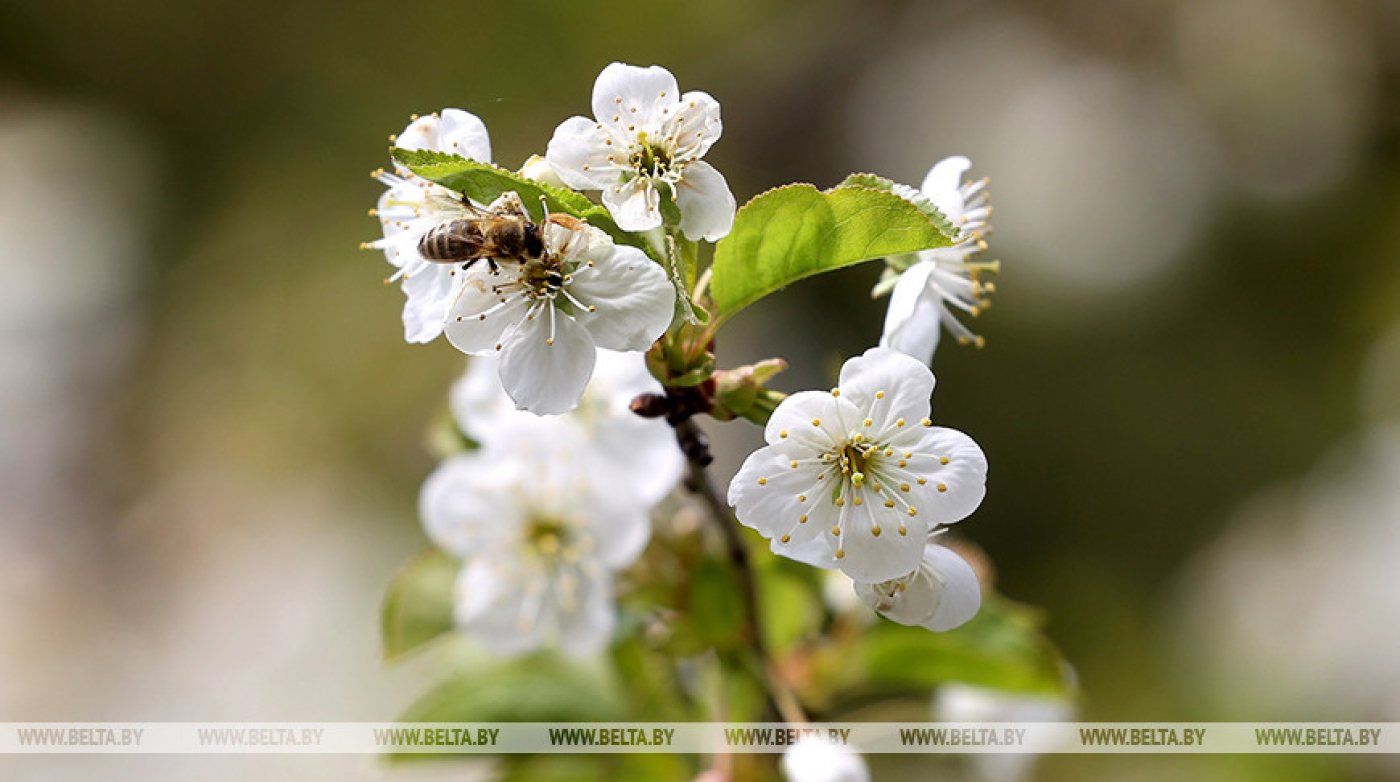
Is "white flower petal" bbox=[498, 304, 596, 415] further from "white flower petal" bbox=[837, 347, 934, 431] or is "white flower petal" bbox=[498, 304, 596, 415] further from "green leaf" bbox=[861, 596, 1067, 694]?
"green leaf" bbox=[861, 596, 1067, 694]

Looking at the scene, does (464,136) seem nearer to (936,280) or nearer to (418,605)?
(936,280)

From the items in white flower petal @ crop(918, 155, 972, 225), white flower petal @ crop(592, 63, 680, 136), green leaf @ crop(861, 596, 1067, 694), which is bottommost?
green leaf @ crop(861, 596, 1067, 694)

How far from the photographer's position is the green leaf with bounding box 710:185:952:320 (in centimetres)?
48

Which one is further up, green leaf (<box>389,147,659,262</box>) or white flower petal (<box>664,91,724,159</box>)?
white flower petal (<box>664,91,724,159</box>)

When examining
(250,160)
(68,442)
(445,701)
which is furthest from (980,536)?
(68,442)

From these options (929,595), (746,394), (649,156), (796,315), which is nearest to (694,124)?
(649,156)

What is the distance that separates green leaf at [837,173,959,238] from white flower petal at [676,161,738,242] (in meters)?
0.06

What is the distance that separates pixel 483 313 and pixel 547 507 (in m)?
0.32

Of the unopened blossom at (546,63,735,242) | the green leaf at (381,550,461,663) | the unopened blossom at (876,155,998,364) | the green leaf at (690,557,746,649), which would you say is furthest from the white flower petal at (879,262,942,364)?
the green leaf at (381,550,461,663)

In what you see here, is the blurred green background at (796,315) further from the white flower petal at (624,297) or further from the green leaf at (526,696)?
the white flower petal at (624,297)

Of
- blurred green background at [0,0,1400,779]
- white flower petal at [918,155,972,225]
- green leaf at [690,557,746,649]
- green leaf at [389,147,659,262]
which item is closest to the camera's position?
green leaf at [389,147,659,262]

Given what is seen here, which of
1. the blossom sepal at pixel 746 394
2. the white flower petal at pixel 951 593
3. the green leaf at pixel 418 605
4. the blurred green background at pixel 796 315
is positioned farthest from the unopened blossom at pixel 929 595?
the blurred green background at pixel 796 315

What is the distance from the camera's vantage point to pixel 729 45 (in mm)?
2312

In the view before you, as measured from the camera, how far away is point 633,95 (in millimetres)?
493
